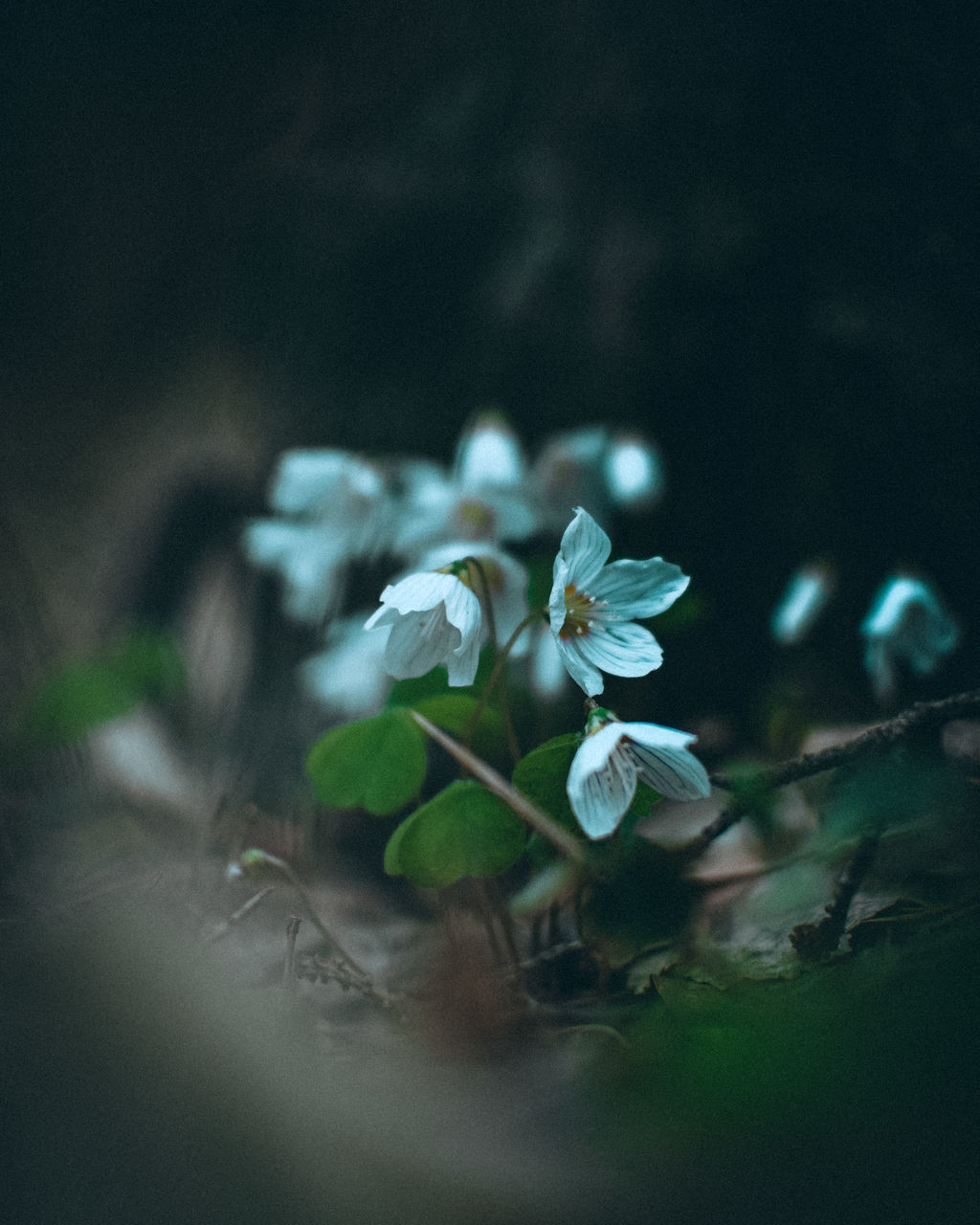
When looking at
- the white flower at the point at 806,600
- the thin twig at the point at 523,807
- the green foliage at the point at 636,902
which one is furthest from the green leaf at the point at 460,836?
the white flower at the point at 806,600

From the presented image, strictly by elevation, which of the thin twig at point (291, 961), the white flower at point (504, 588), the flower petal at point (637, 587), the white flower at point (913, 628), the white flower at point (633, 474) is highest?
the white flower at point (633, 474)

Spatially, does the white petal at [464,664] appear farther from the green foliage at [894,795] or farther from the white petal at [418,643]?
the green foliage at [894,795]

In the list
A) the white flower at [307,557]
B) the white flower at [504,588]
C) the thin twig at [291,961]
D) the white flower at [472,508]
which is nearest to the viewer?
the thin twig at [291,961]

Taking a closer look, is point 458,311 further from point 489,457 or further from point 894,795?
point 894,795

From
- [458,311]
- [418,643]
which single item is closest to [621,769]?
[418,643]

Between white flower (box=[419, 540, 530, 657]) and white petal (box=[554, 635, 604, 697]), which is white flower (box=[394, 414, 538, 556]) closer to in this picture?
white flower (box=[419, 540, 530, 657])

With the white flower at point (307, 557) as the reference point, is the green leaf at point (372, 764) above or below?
below

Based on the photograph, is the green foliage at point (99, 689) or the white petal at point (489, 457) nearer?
the green foliage at point (99, 689)

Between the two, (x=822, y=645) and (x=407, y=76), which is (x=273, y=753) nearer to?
(x=822, y=645)
